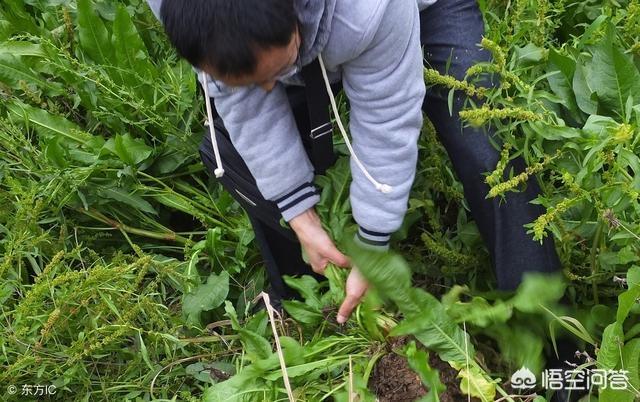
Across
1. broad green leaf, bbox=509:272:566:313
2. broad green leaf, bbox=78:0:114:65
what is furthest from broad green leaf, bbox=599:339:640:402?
broad green leaf, bbox=78:0:114:65

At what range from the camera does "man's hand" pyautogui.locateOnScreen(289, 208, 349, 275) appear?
52.7 inches

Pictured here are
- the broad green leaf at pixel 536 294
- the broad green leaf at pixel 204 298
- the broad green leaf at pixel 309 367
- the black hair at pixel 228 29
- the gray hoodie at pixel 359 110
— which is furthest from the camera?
the broad green leaf at pixel 204 298

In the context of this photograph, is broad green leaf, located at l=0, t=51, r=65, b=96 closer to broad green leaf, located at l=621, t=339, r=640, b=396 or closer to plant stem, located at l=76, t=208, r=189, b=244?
plant stem, located at l=76, t=208, r=189, b=244

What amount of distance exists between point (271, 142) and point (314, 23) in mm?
329

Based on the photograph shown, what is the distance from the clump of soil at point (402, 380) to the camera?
1.21 metres

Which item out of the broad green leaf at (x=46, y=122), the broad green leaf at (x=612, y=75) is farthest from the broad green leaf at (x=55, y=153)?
the broad green leaf at (x=612, y=75)

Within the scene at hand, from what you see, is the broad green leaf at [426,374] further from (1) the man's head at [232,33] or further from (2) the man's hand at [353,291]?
(1) the man's head at [232,33]

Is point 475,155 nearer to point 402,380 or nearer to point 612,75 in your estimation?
point 612,75

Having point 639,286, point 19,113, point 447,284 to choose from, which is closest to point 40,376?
point 19,113

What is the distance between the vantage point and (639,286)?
1.06 metres

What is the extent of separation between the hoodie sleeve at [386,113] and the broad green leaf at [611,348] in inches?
14.7

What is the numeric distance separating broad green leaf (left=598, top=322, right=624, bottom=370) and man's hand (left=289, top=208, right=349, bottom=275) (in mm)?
448

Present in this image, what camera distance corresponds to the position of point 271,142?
1.29m

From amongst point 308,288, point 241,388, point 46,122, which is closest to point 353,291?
point 308,288
